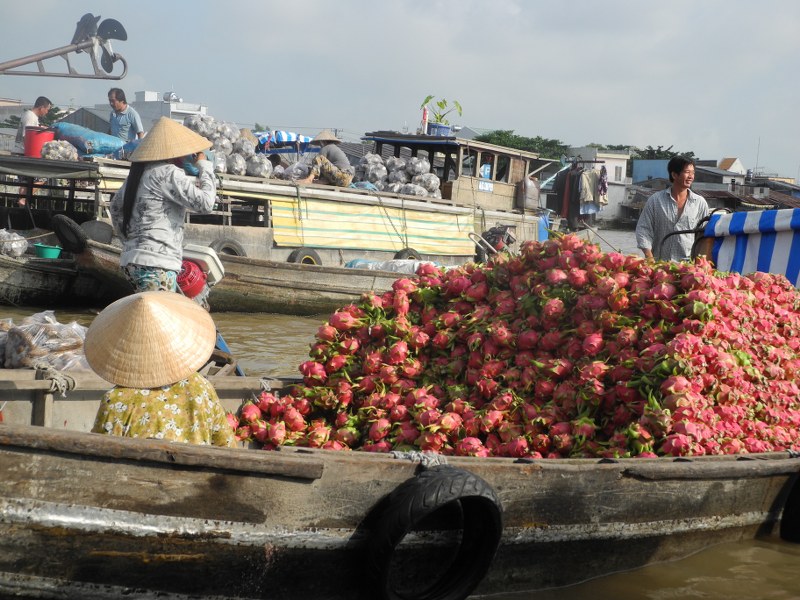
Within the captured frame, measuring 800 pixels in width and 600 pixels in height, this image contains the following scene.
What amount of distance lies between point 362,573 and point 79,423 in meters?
1.77

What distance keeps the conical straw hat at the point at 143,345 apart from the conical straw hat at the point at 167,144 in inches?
92.0

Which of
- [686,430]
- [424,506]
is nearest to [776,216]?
[686,430]

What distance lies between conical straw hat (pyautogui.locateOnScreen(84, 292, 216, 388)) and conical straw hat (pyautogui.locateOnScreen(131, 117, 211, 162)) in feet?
7.67

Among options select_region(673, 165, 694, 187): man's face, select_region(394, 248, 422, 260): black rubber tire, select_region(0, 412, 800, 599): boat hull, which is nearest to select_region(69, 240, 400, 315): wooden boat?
select_region(394, 248, 422, 260): black rubber tire

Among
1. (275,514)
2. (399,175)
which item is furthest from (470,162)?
(275,514)

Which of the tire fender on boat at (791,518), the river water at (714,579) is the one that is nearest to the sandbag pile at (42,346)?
the river water at (714,579)

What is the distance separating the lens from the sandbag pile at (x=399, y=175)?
15062 millimetres

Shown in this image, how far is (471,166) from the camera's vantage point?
16.1 m

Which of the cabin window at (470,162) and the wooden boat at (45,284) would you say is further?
the cabin window at (470,162)

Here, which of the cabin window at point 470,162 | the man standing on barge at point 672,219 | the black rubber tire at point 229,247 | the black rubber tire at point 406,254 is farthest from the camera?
the cabin window at point 470,162

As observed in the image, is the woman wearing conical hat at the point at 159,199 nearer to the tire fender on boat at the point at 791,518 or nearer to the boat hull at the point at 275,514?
the boat hull at the point at 275,514

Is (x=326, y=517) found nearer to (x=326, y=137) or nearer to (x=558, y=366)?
(x=558, y=366)

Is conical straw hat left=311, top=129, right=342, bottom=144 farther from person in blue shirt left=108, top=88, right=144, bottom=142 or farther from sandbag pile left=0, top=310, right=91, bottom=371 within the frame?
sandbag pile left=0, top=310, right=91, bottom=371

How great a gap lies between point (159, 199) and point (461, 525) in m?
2.99
